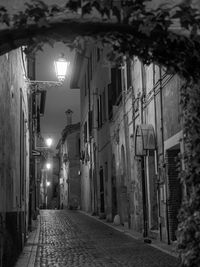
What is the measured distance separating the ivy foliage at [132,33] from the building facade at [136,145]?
1.29 ft

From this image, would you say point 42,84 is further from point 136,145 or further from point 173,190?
point 173,190

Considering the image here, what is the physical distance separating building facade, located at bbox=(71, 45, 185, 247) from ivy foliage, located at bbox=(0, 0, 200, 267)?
394mm

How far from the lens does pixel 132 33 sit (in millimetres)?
5504

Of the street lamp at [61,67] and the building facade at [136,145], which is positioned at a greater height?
the street lamp at [61,67]

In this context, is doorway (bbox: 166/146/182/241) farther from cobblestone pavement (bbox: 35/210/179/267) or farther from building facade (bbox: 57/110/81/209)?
building facade (bbox: 57/110/81/209)

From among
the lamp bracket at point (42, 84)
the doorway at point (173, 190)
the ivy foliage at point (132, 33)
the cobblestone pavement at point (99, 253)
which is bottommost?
the cobblestone pavement at point (99, 253)

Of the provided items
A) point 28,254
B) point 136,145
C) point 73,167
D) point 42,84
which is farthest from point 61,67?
point 73,167

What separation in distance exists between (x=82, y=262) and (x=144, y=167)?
19.7ft

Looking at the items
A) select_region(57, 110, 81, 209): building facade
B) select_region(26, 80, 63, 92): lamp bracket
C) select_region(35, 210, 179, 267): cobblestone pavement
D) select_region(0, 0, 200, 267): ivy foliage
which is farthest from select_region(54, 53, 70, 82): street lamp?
select_region(57, 110, 81, 209): building facade

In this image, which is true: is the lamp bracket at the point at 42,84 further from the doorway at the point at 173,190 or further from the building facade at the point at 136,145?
the doorway at the point at 173,190

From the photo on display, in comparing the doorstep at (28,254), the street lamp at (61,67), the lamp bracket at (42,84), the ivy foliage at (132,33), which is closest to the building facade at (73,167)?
the lamp bracket at (42,84)

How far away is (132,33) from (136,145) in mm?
9266

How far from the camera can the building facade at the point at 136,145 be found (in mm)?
12102

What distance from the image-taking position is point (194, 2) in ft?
21.1
